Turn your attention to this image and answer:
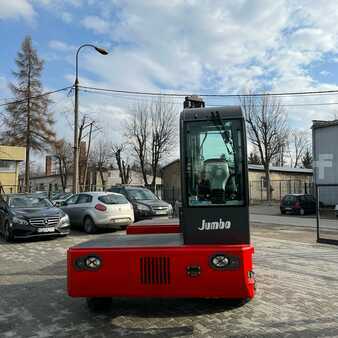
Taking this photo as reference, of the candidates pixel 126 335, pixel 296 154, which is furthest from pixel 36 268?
pixel 296 154

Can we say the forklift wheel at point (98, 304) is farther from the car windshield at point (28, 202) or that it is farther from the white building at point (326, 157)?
the white building at point (326, 157)

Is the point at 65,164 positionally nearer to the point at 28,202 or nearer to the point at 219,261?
the point at 28,202

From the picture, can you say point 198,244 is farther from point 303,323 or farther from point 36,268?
point 36,268

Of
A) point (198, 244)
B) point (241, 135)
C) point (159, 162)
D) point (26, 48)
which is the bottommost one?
point (198, 244)

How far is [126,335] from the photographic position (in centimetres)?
462

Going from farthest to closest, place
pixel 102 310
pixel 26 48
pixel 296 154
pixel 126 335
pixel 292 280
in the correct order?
pixel 296 154 → pixel 26 48 → pixel 292 280 → pixel 102 310 → pixel 126 335

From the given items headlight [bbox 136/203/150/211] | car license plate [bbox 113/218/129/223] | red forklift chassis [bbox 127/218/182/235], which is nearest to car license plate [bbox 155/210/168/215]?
headlight [bbox 136/203/150/211]

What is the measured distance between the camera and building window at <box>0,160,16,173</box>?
4005 centimetres

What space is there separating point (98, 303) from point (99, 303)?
0.04 ft

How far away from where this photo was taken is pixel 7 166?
133 feet

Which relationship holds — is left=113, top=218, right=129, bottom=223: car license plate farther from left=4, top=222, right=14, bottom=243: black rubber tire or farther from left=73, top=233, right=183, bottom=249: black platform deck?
left=73, top=233, right=183, bottom=249: black platform deck

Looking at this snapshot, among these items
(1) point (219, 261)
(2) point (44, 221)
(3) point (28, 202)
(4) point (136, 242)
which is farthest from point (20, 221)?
(1) point (219, 261)

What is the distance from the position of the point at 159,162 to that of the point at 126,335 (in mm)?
44895

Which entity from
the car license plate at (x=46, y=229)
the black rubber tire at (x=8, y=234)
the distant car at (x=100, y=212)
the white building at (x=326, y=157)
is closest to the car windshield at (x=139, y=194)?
the distant car at (x=100, y=212)
